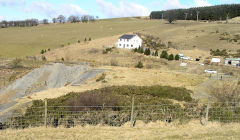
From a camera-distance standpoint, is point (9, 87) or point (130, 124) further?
point (9, 87)

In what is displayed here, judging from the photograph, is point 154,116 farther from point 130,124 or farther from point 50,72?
point 50,72

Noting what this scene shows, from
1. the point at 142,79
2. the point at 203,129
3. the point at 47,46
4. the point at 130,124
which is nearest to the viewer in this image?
the point at 203,129

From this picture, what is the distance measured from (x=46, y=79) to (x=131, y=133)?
30.9 metres

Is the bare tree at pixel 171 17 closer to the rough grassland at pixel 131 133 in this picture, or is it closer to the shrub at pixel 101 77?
the shrub at pixel 101 77

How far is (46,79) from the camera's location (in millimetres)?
38594

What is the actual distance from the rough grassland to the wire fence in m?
0.94

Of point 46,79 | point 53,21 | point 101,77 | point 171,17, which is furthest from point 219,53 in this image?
point 53,21

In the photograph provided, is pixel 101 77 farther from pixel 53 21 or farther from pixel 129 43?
pixel 53 21

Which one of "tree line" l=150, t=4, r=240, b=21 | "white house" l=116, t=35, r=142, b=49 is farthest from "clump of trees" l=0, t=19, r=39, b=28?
"white house" l=116, t=35, r=142, b=49

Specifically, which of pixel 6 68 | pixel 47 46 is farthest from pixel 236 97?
pixel 47 46

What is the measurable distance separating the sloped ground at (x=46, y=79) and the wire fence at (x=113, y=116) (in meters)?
19.3

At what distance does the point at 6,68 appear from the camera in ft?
162

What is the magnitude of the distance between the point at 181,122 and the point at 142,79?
22107 mm

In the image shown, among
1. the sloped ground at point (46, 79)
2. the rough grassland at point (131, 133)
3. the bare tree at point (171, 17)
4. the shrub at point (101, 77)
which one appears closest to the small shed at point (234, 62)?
the sloped ground at point (46, 79)
